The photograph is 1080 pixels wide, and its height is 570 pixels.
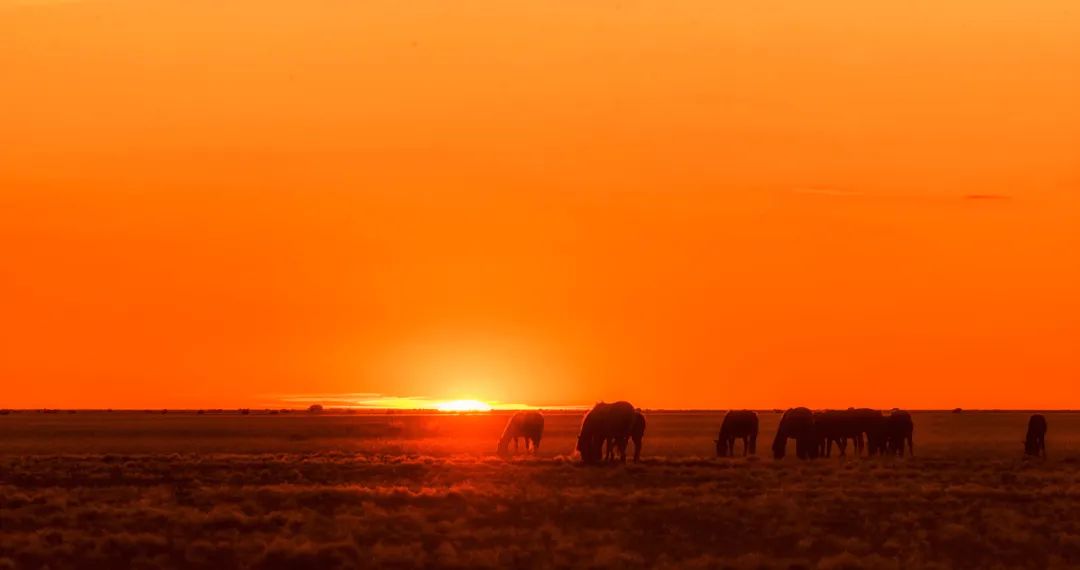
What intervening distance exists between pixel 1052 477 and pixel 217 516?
87.5 ft

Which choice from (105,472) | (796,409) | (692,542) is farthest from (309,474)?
(796,409)

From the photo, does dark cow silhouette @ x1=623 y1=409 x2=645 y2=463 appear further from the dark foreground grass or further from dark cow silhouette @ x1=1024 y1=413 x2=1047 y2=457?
dark cow silhouette @ x1=1024 y1=413 x2=1047 y2=457

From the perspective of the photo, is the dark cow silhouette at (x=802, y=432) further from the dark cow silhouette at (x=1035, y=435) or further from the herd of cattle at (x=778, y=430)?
the dark cow silhouette at (x=1035, y=435)

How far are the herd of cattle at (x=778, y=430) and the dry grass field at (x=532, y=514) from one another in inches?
104

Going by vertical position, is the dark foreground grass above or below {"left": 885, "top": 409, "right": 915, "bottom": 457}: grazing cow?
below

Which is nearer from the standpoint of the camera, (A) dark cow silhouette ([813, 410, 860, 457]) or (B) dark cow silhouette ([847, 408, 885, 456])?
(A) dark cow silhouette ([813, 410, 860, 457])

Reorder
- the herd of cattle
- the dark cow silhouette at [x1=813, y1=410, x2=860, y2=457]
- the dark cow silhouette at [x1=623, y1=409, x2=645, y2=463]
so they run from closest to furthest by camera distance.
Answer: the herd of cattle, the dark cow silhouette at [x1=623, y1=409, x2=645, y2=463], the dark cow silhouette at [x1=813, y1=410, x2=860, y2=457]

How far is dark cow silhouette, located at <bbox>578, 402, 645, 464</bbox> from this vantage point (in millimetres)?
50031

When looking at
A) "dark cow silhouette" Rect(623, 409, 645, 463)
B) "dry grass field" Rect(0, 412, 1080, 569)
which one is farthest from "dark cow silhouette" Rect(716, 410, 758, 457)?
"dry grass field" Rect(0, 412, 1080, 569)

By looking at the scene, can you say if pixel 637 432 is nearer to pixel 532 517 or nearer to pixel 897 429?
pixel 897 429

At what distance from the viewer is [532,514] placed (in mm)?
32875

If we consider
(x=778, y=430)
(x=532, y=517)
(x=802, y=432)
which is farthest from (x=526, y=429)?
(x=532, y=517)

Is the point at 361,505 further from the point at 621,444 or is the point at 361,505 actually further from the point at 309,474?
the point at 621,444

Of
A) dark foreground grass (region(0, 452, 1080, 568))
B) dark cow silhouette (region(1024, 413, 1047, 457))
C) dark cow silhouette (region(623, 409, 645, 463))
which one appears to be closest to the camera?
dark foreground grass (region(0, 452, 1080, 568))
